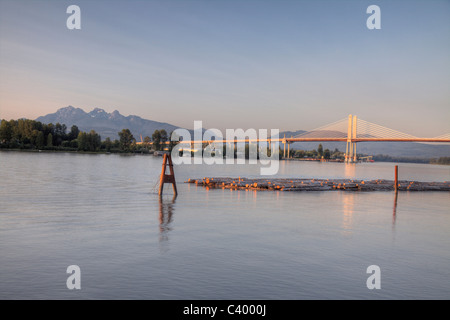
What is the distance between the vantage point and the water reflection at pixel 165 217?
1344 centimetres

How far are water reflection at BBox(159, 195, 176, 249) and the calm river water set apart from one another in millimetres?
46

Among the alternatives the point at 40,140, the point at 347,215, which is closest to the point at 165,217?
the point at 347,215

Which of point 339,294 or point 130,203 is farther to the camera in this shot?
point 130,203

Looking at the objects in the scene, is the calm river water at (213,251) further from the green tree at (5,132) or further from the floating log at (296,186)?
the green tree at (5,132)

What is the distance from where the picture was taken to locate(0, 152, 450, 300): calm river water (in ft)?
27.7

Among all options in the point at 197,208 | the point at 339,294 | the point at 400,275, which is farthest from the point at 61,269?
the point at 197,208

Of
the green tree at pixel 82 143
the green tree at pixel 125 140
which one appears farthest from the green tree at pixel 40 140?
the green tree at pixel 125 140

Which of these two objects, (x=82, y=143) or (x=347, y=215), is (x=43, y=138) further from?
(x=347, y=215)

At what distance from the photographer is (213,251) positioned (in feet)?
37.8

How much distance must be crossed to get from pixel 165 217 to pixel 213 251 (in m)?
6.15
